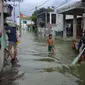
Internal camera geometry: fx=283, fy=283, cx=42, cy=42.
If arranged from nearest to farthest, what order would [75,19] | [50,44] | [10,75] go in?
[10,75] → [50,44] → [75,19]

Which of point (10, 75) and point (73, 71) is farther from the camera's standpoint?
point (73, 71)

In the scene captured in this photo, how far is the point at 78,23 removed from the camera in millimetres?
43062

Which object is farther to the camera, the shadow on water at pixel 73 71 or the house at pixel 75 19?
the house at pixel 75 19

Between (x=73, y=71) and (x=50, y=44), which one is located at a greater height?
(x=50, y=44)

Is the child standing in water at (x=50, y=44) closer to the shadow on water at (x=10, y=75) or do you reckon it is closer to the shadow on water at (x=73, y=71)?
the shadow on water at (x=73, y=71)

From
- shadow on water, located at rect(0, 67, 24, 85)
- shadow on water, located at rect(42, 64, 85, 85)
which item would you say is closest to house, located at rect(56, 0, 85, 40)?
shadow on water, located at rect(42, 64, 85, 85)

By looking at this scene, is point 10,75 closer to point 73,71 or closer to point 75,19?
point 73,71

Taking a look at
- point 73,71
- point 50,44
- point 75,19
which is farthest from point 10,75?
point 75,19

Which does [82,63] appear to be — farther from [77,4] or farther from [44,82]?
[77,4]

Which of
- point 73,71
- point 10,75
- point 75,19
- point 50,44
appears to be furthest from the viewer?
point 75,19

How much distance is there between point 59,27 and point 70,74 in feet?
151

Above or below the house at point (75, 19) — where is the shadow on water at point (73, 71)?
below

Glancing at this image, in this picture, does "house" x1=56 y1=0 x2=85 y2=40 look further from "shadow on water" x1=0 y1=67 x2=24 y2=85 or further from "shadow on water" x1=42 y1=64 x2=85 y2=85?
"shadow on water" x1=0 y1=67 x2=24 y2=85

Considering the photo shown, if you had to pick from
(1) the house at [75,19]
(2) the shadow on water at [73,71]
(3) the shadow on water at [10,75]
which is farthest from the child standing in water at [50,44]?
(1) the house at [75,19]
